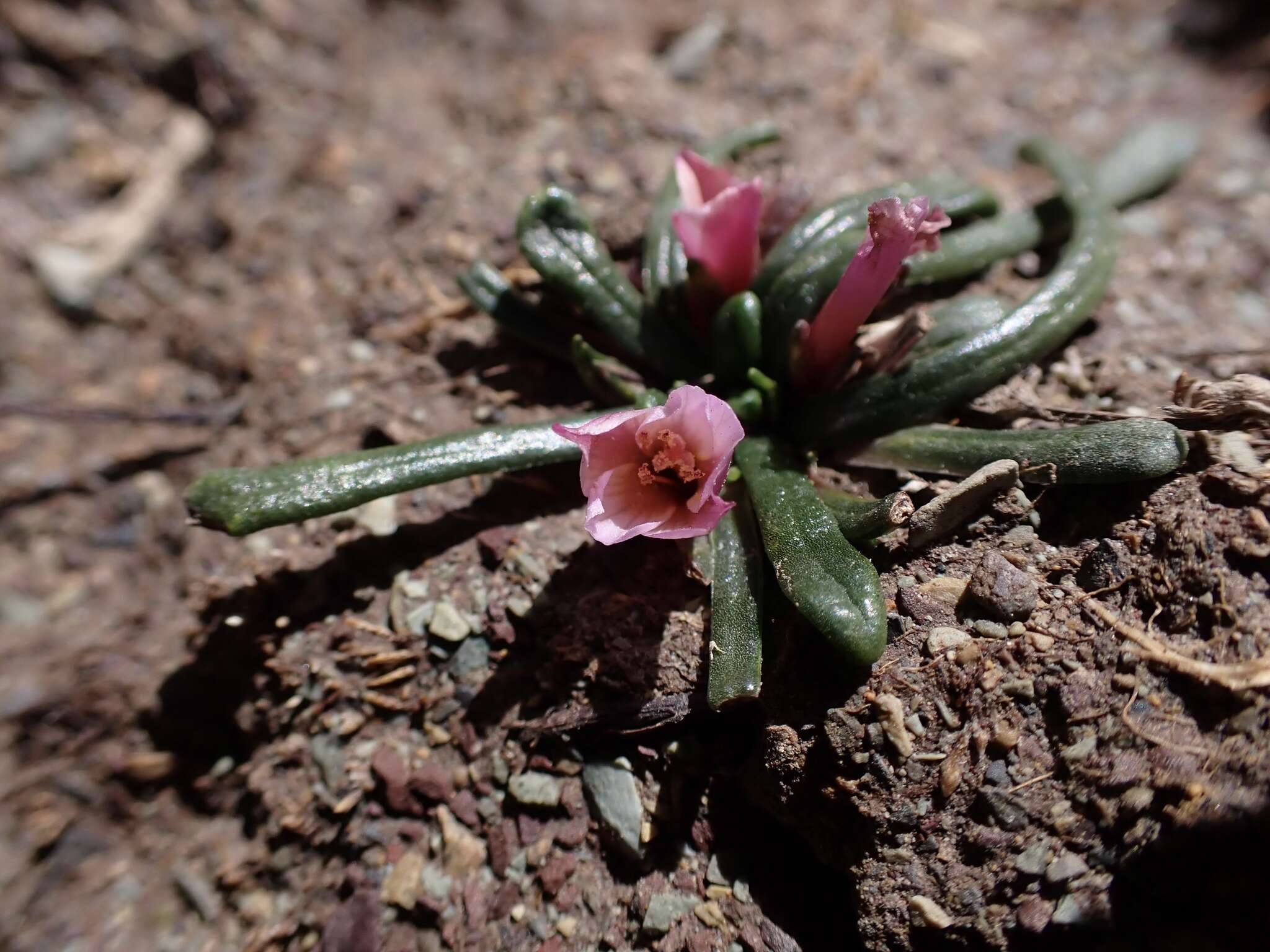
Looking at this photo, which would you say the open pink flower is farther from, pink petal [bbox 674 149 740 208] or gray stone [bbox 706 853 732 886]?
gray stone [bbox 706 853 732 886]

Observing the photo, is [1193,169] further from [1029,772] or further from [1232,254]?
[1029,772]

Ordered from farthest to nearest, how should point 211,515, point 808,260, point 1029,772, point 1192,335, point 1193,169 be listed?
point 1193,169 → point 1192,335 → point 808,260 → point 211,515 → point 1029,772

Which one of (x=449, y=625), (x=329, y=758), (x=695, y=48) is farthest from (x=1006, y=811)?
(x=695, y=48)

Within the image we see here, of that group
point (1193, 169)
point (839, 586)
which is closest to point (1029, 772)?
point (839, 586)

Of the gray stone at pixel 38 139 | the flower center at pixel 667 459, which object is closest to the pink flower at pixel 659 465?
the flower center at pixel 667 459

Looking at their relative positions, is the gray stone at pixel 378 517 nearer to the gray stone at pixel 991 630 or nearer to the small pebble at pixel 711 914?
the small pebble at pixel 711 914

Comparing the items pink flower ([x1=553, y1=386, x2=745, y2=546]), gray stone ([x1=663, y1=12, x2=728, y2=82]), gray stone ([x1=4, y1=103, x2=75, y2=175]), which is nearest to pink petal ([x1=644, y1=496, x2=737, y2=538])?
pink flower ([x1=553, y1=386, x2=745, y2=546])
